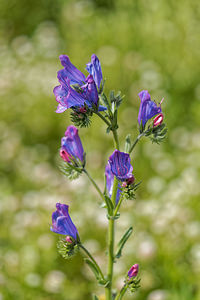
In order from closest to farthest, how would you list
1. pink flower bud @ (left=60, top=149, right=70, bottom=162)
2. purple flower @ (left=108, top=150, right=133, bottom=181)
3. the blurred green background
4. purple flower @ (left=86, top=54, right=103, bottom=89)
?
purple flower @ (left=108, top=150, right=133, bottom=181), purple flower @ (left=86, top=54, right=103, bottom=89), pink flower bud @ (left=60, top=149, right=70, bottom=162), the blurred green background

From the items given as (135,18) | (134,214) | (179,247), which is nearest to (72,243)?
(179,247)

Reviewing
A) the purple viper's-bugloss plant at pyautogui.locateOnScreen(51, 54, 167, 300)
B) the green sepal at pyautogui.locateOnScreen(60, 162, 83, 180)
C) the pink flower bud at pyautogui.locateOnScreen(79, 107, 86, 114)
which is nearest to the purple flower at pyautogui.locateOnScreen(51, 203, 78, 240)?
the purple viper's-bugloss plant at pyautogui.locateOnScreen(51, 54, 167, 300)

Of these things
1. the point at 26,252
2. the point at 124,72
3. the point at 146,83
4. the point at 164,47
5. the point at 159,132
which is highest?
the point at 164,47

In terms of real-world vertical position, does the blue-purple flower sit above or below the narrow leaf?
above

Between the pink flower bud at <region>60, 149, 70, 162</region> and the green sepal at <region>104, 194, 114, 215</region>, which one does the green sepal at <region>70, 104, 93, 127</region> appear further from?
the green sepal at <region>104, 194, 114, 215</region>

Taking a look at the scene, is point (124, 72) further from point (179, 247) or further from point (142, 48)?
point (179, 247)
